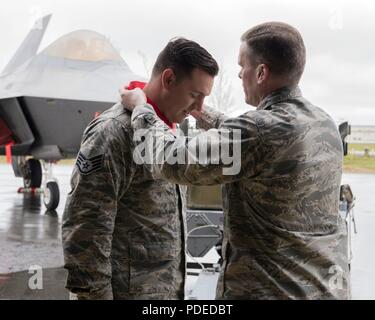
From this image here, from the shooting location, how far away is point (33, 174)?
545 inches

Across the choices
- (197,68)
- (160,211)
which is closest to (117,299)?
(160,211)

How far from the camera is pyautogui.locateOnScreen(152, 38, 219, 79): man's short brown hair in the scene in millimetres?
2072

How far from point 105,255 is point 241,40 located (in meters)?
0.85

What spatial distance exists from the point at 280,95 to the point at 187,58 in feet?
1.40

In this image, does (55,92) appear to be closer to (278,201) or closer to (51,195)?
(51,195)

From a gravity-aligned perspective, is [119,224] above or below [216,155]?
below

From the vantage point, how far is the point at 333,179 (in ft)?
5.90

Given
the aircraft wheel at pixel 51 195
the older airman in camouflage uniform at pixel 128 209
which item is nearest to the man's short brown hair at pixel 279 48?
the older airman in camouflage uniform at pixel 128 209

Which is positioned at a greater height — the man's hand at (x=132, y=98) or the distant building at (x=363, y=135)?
the distant building at (x=363, y=135)

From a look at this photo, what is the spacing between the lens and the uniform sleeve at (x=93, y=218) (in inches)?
76.5

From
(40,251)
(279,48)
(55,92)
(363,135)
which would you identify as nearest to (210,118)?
(279,48)

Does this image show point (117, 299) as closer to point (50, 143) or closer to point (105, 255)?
point (105, 255)

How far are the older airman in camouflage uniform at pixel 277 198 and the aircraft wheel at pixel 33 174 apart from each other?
11.9 metres

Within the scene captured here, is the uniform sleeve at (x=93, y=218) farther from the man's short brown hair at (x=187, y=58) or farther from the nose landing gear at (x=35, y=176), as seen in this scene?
the nose landing gear at (x=35, y=176)
